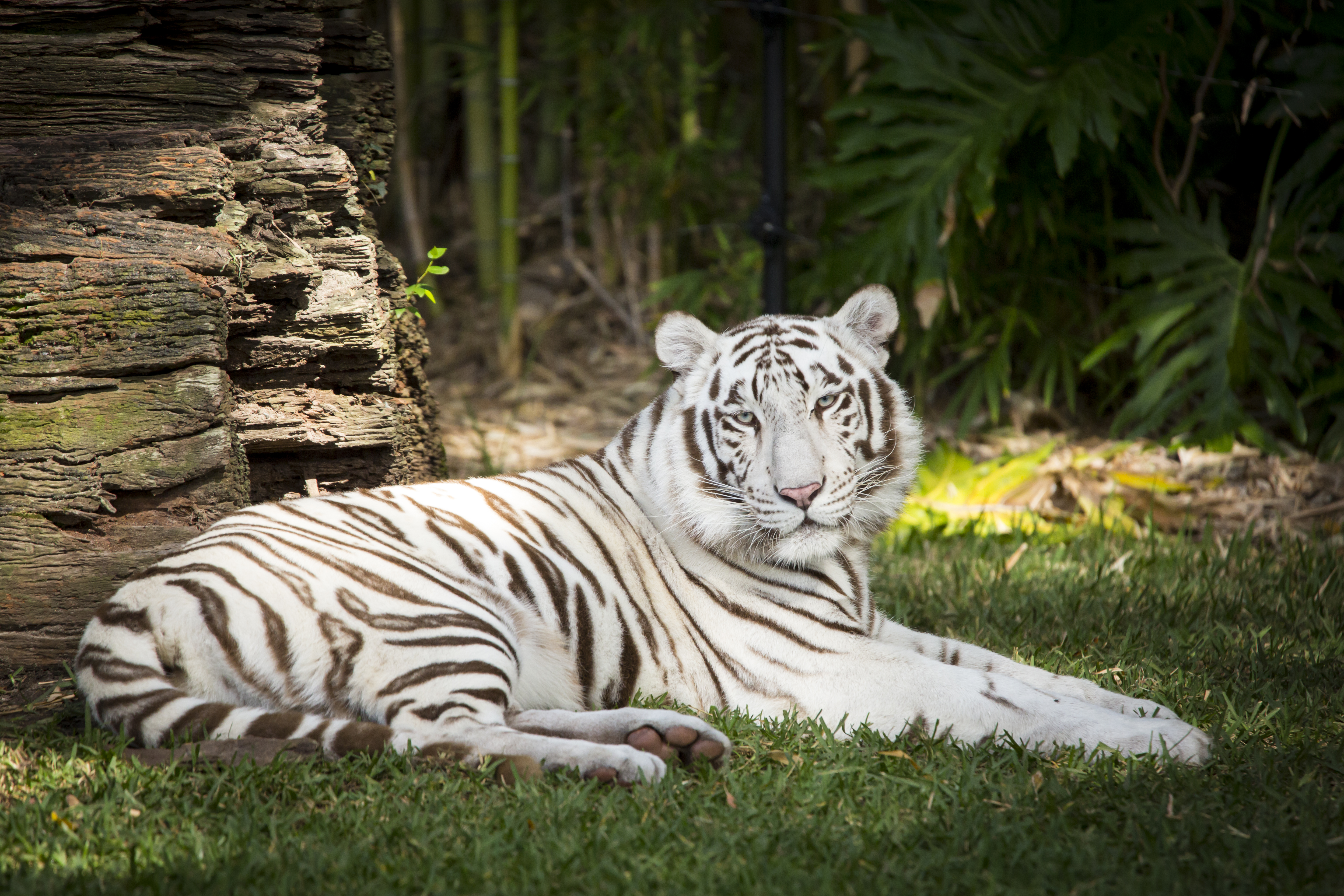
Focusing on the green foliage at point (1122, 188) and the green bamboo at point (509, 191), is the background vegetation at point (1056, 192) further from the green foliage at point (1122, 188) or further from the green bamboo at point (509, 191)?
the green bamboo at point (509, 191)

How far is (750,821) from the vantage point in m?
2.20

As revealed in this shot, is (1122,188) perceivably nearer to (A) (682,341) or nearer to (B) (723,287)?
(B) (723,287)

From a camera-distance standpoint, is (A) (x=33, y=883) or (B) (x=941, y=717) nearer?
(A) (x=33, y=883)

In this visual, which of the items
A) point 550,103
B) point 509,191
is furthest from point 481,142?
point 550,103

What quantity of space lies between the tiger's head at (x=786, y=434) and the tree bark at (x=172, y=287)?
43.6 inches

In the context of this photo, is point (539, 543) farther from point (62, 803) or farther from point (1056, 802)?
point (1056, 802)

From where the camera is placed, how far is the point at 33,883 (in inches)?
74.0

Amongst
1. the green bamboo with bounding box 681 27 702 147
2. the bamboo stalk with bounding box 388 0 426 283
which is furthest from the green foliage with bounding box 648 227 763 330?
the bamboo stalk with bounding box 388 0 426 283

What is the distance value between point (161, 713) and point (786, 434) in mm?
1557

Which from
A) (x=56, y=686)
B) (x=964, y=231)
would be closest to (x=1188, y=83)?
(x=964, y=231)

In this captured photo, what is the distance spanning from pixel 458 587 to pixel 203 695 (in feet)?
1.99

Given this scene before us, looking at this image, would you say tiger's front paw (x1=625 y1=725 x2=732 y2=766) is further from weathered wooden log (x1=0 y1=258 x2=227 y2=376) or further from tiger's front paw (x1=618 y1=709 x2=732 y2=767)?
weathered wooden log (x1=0 y1=258 x2=227 y2=376)

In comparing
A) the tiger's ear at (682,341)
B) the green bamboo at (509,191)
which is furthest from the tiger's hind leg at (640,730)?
the green bamboo at (509,191)

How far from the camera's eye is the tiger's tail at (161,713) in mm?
2342
